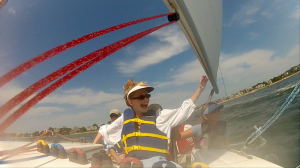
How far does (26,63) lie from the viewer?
73 centimetres

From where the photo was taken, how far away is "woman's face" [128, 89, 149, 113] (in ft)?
4.21

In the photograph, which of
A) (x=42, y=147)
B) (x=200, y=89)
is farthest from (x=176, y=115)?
(x=42, y=147)

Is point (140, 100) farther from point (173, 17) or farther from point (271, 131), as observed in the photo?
point (271, 131)

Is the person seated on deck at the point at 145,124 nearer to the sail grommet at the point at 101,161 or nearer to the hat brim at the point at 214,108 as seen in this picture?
the sail grommet at the point at 101,161

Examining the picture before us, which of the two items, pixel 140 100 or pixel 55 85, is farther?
pixel 140 100

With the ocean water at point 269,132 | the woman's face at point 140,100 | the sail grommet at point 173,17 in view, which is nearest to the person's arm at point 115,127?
the woman's face at point 140,100

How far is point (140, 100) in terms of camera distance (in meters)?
1.30

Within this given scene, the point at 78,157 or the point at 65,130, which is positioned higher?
the point at 65,130

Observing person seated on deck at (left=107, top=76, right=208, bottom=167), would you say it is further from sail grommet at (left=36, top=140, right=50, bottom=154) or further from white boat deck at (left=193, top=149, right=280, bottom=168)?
sail grommet at (left=36, top=140, right=50, bottom=154)

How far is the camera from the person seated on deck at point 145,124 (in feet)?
3.99

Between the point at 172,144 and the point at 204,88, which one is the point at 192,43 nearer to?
the point at 204,88

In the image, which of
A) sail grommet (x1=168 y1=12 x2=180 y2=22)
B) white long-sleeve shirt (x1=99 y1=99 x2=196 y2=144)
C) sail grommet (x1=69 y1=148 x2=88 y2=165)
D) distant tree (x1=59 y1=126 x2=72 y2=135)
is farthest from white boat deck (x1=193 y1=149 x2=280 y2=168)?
sail grommet (x1=168 y1=12 x2=180 y2=22)

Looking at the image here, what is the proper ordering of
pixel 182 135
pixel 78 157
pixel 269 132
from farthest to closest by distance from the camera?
pixel 269 132 < pixel 182 135 < pixel 78 157

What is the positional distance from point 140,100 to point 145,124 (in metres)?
0.18
